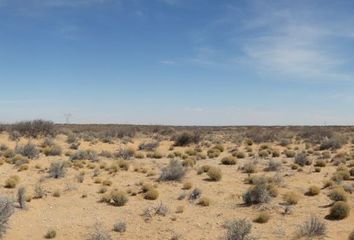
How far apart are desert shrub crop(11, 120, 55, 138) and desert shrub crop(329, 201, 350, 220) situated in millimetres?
39014

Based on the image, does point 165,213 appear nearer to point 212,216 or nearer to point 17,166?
point 212,216

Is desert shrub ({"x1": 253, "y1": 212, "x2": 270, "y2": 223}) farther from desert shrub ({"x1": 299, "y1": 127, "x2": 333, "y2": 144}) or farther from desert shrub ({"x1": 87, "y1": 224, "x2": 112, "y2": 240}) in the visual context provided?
desert shrub ({"x1": 299, "y1": 127, "x2": 333, "y2": 144})

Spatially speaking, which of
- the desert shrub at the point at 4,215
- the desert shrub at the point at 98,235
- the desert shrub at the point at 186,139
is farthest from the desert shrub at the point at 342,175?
the desert shrub at the point at 186,139

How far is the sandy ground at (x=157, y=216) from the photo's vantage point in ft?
43.4

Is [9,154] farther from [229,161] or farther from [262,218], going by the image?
[262,218]

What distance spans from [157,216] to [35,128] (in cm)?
3859

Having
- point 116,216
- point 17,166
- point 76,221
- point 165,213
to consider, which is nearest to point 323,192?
point 165,213

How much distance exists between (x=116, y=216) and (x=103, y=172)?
30.5 feet

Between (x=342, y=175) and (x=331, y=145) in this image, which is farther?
(x=331, y=145)

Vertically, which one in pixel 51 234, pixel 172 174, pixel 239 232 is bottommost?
pixel 51 234

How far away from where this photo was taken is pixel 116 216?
15.0m

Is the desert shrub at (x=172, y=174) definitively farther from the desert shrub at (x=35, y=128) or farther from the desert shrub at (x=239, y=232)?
the desert shrub at (x=35, y=128)

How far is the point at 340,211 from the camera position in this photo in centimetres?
1472

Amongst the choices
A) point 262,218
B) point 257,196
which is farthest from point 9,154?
point 262,218
